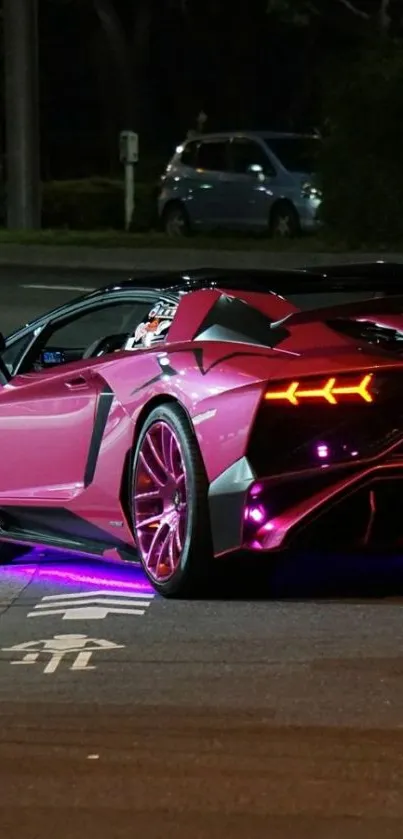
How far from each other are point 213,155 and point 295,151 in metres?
2.01

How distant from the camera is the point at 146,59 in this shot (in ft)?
150

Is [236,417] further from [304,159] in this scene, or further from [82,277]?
[304,159]

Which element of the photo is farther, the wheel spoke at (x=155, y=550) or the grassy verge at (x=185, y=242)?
the grassy verge at (x=185, y=242)

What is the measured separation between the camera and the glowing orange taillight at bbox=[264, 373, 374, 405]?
6.29 metres

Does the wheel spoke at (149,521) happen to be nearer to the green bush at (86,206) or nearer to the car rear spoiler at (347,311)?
the car rear spoiler at (347,311)

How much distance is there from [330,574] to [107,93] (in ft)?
138

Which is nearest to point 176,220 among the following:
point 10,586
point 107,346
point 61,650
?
point 107,346

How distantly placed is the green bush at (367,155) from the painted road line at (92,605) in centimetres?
1762

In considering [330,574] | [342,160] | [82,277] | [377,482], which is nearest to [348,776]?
[377,482]

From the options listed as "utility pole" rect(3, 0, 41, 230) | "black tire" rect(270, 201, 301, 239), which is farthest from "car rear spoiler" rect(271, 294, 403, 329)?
"utility pole" rect(3, 0, 41, 230)

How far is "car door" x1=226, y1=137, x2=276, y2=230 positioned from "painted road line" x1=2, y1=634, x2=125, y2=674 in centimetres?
2131

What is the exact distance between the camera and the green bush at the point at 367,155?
24359 millimetres

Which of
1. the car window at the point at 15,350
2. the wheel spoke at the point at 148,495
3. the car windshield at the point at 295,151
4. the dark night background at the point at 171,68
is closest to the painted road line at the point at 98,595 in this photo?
the wheel spoke at the point at 148,495

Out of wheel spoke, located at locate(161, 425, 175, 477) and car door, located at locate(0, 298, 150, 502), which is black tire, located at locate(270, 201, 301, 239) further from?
wheel spoke, located at locate(161, 425, 175, 477)
